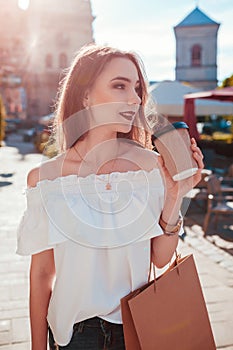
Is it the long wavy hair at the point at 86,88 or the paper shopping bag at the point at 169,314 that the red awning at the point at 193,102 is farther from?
the paper shopping bag at the point at 169,314

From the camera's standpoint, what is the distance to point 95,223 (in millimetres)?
1492

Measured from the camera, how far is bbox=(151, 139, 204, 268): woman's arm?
1.51m

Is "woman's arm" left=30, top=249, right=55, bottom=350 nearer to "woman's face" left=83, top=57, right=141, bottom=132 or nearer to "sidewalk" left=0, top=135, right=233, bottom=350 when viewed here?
"woman's face" left=83, top=57, right=141, bottom=132

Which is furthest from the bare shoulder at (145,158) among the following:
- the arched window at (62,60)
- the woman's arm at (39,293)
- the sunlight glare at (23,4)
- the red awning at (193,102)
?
the sunlight glare at (23,4)

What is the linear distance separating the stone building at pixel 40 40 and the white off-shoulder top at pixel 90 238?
148 ft

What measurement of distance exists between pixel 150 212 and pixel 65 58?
47.5m

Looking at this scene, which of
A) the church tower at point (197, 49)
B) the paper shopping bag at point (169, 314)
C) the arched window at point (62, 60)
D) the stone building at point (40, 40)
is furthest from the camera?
the church tower at point (197, 49)

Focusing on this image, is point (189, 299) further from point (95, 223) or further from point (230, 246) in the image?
point (230, 246)

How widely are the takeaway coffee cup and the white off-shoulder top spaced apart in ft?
0.28

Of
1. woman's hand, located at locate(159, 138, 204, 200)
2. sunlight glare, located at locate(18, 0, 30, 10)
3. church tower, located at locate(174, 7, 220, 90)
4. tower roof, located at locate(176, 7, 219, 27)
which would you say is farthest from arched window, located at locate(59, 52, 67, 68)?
woman's hand, located at locate(159, 138, 204, 200)

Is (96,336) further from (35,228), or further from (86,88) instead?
(86,88)

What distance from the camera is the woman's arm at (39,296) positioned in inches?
60.7

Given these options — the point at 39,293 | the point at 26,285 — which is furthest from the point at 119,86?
the point at 26,285

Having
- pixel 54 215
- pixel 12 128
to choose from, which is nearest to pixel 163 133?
pixel 54 215
